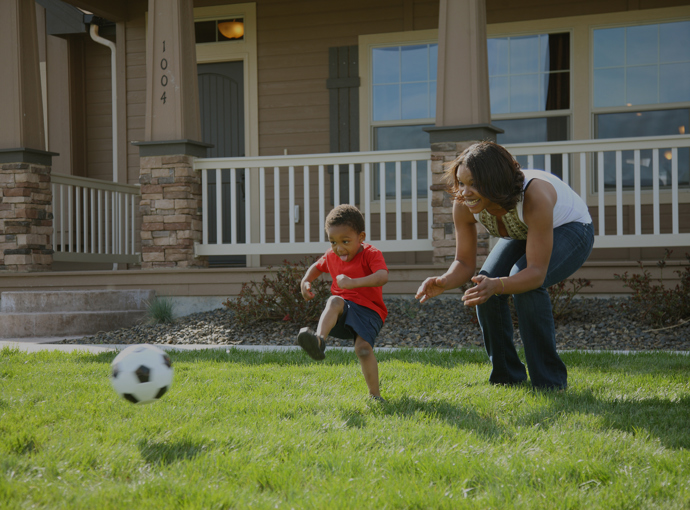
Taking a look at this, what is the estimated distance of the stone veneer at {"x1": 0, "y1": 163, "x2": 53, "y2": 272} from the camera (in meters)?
7.06

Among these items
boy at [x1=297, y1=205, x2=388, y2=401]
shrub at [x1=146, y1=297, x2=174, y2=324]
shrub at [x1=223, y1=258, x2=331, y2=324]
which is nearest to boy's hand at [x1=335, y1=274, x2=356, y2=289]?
boy at [x1=297, y1=205, x2=388, y2=401]

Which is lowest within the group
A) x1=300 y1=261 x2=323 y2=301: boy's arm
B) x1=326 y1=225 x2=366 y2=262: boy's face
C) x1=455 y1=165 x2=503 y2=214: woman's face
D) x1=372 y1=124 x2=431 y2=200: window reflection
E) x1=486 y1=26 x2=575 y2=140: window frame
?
x1=300 y1=261 x2=323 y2=301: boy's arm

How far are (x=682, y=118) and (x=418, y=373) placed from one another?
5.65 meters

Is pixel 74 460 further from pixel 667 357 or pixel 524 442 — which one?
pixel 667 357

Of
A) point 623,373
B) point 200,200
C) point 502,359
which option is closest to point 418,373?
point 502,359

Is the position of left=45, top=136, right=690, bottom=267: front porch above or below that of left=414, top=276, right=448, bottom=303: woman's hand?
above

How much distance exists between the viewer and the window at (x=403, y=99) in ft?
27.5

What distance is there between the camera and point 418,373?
370 centimetres

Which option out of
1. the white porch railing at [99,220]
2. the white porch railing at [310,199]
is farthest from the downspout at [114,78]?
the white porch railing at [310,199]

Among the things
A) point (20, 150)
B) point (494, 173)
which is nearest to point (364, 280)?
point (494, 173)

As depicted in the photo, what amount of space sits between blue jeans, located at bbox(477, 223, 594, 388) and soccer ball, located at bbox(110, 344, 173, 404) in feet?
5.16

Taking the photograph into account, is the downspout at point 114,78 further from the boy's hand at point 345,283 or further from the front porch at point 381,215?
the boy's hand at point 345,283

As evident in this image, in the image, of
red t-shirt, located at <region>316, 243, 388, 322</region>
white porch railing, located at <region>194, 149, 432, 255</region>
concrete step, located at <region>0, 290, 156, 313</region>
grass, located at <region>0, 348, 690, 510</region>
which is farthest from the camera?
white porch railing, located at <region>194, 149, 432, 255</region>

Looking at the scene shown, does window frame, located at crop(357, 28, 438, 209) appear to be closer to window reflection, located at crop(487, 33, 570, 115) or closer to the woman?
window reflection, located at crop(487, 33, 570, 115)
